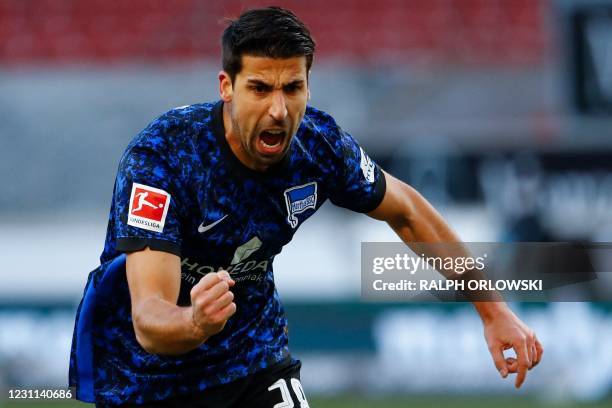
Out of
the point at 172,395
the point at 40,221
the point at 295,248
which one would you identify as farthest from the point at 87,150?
the point at 172,395

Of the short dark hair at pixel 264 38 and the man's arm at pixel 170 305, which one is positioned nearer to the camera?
the man's arm at pixel 170 305

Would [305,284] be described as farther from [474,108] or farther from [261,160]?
[261,160]

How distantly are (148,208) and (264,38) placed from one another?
0.74m

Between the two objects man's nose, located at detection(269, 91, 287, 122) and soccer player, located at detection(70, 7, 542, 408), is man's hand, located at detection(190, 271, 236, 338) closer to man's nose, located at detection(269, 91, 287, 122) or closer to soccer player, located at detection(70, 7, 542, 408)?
soccer player, located at detection(70, 7, 542, 408)

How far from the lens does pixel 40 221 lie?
40.0ft

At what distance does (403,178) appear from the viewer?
1145cm

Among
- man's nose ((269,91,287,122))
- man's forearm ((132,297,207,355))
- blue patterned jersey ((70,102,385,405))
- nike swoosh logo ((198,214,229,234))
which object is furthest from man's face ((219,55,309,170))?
man's forearm ((132,297,207,355))

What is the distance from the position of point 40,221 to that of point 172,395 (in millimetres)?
8124

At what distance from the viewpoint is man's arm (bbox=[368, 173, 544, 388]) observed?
4.59 m

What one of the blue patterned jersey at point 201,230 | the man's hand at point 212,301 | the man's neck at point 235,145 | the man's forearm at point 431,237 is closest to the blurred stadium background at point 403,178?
the man's forearm at point 431,237

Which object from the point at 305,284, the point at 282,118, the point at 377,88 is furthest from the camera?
the point at 377,88

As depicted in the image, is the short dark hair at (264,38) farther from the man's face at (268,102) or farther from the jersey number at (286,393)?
the jersey number at (286,393)

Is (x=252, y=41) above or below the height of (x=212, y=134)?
above

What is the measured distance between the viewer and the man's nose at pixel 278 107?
4.07m
